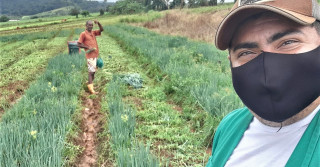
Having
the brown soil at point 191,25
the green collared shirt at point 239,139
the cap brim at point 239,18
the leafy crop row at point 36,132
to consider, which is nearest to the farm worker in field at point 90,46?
the leafy crop row at point 36,132

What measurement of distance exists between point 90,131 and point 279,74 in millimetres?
3225

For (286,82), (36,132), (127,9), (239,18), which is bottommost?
(36,132)

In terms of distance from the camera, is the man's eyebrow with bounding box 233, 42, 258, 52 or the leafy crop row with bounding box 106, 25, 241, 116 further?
the leafy crop row with bounding box 106, 25, 241, 116

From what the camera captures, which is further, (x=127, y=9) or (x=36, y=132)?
(x=127, y=9)

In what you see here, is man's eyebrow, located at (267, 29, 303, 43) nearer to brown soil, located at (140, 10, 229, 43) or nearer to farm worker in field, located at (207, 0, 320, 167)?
farm worker in field, located at (207, 0, 320, 167)

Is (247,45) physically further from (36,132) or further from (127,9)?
(127,9)

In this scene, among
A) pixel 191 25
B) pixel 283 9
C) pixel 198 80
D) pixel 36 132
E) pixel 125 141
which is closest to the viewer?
pixel 283 9

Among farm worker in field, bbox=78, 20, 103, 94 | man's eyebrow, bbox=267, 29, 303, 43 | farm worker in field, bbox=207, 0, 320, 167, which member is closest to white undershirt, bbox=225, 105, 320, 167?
farm worker in field, bbox=207, 0, 320, 167

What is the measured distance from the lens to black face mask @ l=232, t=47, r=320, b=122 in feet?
3.22

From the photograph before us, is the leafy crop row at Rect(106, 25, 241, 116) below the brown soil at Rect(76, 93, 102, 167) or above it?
above


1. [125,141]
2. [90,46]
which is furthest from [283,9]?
[90,46]

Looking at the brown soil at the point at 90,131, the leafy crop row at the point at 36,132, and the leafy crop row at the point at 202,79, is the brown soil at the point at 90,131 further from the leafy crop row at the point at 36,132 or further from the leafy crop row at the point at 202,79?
the leafy crop row at the point at 202,79

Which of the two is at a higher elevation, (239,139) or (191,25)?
(191,25)

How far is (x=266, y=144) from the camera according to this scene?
1021mm
